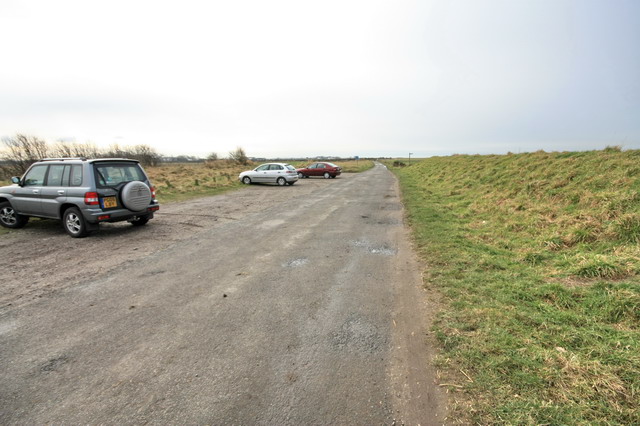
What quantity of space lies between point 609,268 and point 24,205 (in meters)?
12.3

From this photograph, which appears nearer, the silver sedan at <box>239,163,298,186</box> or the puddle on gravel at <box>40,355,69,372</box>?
the puddle on gravel at <box>40,355,69,372</box>

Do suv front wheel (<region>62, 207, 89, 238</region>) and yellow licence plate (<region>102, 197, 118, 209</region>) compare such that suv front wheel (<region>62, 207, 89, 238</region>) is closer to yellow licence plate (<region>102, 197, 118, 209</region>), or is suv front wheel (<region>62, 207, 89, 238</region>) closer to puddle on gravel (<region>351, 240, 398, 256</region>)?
yellow licence plate (<region>102, 197, 118, 209</region>)

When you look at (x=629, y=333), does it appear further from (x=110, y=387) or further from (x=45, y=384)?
(x=45, y=384)

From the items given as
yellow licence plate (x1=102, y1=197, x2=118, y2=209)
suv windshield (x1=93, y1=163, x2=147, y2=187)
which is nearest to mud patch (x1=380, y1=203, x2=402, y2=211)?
suv windshield (x1=93, y1=163, x2=147, y2=187)

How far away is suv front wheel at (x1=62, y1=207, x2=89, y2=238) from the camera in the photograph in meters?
6.53

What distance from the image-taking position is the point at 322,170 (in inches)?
1190

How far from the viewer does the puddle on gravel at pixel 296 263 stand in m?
5.04

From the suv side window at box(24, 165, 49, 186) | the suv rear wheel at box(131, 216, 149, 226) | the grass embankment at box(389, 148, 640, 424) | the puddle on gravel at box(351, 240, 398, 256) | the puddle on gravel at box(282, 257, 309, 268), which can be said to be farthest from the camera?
the suv rear wheel at box(131, 216, 149, 226)

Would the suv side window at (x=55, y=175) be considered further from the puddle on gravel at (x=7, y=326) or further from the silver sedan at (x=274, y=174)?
the silver sedan at (x=274, y=174)

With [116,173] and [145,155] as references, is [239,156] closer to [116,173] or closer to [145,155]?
[145,155]

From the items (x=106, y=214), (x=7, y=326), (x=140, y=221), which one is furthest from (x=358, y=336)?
(x=140, y=221)

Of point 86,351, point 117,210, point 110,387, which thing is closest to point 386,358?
point 110,387

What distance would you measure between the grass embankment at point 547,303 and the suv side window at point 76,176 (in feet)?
25.9

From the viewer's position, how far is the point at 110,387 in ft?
7.61
